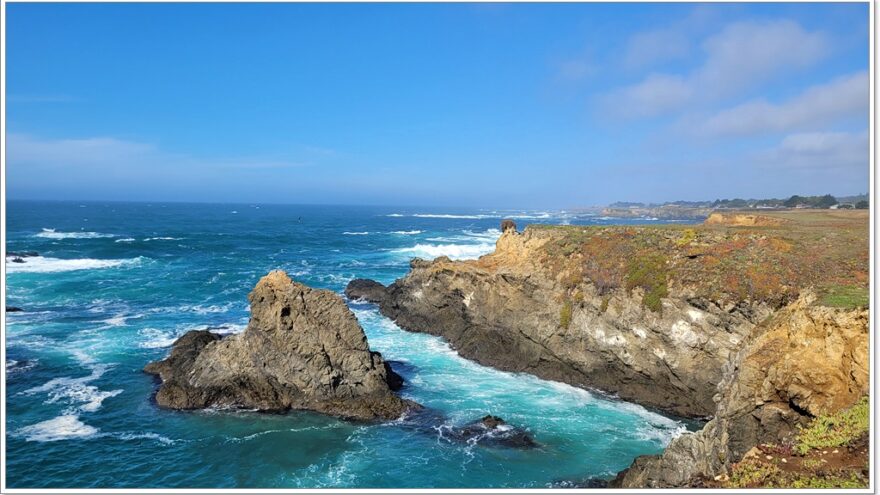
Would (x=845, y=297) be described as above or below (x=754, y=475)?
above

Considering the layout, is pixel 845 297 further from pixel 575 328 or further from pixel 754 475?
pixel 575 328

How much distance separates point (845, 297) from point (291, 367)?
943 inches

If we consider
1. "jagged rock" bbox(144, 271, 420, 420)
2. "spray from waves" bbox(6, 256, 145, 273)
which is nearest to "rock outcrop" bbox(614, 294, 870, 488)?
"jagged rock" bbox(144, 271, 420, 420)

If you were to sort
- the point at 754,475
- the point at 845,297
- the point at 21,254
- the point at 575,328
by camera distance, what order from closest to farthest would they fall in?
the point at 754,475 < the point at 845,297 < the point at 575,328 < the point at 21,254

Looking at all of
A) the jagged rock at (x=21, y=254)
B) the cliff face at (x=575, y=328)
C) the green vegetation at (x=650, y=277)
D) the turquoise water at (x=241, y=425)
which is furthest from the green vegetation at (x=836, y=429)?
the jagged rock at (x=21, y=254)

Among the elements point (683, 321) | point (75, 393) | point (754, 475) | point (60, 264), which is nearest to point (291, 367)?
point (75, 393)

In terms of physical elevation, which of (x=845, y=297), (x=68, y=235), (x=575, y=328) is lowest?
(x=575, y=328)

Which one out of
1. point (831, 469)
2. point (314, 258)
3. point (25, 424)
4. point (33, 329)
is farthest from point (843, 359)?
point (314, 258)

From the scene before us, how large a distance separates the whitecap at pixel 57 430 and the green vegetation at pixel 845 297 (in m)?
30.1

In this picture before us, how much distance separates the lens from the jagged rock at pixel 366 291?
5253cm

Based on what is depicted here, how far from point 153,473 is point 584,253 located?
84.9ft

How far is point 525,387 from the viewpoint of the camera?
30.6m

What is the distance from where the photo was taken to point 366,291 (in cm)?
5353

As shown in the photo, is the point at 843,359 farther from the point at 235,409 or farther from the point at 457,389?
the point at 235,409
